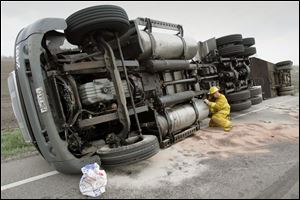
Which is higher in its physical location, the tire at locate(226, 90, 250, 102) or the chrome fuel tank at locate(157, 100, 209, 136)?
the tire at locate(226, 90, 250, 102)

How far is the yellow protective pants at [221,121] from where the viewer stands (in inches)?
216

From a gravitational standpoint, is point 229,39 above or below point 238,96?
above

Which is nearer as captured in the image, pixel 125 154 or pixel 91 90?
pixel 125 154

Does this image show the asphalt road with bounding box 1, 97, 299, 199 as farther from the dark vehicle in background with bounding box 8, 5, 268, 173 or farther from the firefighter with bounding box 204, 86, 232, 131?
the firefighter with bounding box 204, 86, 232, 131

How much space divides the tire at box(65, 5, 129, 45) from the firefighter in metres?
2.83

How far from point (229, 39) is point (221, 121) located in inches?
106

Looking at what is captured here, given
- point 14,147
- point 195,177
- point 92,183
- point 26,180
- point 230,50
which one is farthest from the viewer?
point 230,50

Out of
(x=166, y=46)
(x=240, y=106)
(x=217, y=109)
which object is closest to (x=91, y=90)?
(x=166, y=46)

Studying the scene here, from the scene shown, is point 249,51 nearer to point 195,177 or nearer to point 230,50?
point 230,50

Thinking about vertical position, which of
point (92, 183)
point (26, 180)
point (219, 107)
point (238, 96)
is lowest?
point (26, 180)

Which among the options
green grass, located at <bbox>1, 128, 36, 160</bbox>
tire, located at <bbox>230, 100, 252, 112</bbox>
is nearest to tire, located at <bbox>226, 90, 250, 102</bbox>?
tire, located at <bbox>230, 100, 252, 112</bbox>

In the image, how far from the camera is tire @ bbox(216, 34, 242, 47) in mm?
7453

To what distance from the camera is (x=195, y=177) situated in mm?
3150

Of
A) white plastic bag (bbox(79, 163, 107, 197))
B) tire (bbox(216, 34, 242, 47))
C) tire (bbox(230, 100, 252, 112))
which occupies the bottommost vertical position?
white plastic bag (bbox(79, 163, 107, 197))
